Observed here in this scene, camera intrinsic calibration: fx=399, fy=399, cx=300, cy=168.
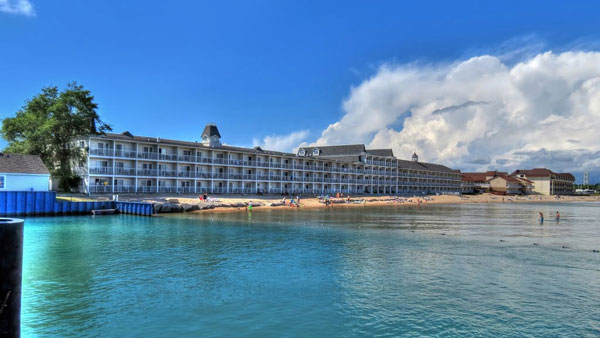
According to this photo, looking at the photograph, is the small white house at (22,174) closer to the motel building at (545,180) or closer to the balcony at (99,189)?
the balcony at (99,189)

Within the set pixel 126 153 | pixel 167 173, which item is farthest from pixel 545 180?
pixel 126 153

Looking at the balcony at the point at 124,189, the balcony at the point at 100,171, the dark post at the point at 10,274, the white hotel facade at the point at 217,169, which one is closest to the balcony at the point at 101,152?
the white hotel facade at the point at 217,169

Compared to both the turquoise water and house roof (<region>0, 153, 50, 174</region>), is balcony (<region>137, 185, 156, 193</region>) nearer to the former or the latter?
house roof (<region>0, 153, 50, 174</region>)

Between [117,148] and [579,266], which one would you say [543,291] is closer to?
[579,266]

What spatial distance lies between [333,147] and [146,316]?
102 meters

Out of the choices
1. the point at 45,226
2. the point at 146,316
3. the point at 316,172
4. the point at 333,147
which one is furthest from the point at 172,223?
the point at 333,147

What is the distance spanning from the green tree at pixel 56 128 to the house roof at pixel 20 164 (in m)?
6.66

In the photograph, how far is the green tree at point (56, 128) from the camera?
4928 centimetres

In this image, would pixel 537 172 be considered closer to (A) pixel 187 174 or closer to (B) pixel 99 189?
(A) pixel 187 174

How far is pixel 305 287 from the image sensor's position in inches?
588

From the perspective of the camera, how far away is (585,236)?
1195 inches

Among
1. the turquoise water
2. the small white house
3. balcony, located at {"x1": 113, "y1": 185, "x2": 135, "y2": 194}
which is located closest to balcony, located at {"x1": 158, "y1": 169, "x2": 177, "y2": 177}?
balcony, located at {"x1": 113, "y1": 185, "x2": 135, "y2": 194}

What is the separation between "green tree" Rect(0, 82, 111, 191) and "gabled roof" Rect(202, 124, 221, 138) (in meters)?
18.6

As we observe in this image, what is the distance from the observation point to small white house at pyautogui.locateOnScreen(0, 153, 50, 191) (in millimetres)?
39844
